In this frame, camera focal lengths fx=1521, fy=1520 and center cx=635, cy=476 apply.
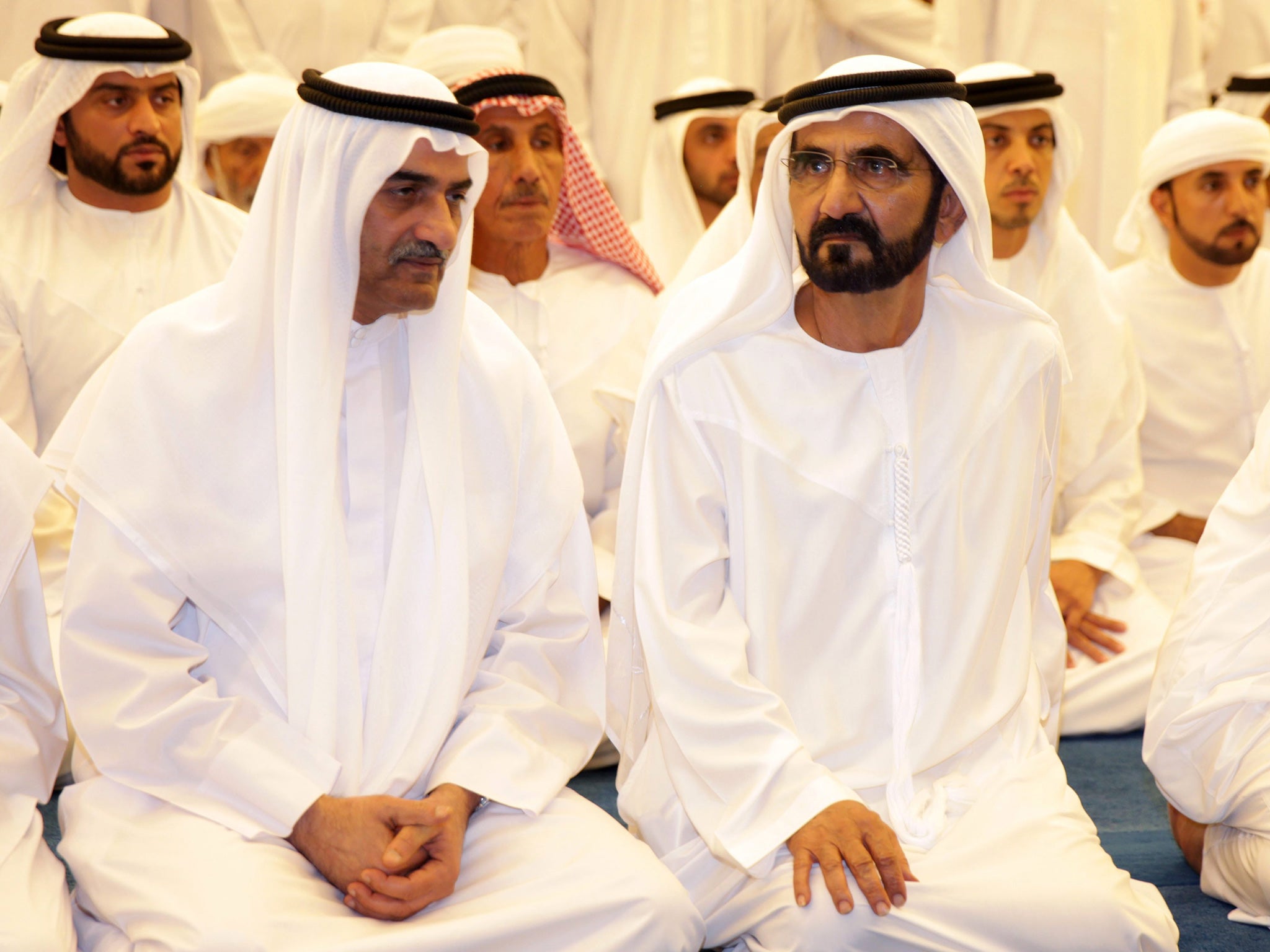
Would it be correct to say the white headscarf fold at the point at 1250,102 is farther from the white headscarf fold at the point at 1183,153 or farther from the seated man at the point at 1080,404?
the seated man at the point at 1080,404

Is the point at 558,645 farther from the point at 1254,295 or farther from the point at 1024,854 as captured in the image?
the point at 1254,295

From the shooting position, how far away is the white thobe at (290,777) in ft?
8.05

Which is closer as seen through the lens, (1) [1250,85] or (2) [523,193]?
(2) [523,193]

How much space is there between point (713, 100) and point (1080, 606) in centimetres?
274

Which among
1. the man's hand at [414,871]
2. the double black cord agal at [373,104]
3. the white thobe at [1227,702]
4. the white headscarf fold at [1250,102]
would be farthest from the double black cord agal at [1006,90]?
the man's hand at [414,871]

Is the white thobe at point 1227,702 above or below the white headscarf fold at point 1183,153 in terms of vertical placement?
below

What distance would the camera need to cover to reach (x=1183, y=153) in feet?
18.3

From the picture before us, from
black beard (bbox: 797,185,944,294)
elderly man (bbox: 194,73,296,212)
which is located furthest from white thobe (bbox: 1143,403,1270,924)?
elderly man (bbox: 194,73,296,212)

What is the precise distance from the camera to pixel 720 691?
9.05 ft

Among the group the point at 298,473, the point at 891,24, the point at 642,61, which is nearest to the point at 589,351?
the point at 298,473

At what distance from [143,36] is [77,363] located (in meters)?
1.08

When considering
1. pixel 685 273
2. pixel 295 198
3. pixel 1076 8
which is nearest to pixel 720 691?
pixel 295 198

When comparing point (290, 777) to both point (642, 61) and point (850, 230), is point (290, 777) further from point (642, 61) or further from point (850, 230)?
point (642, 61)

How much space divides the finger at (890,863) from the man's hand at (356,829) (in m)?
0.73
